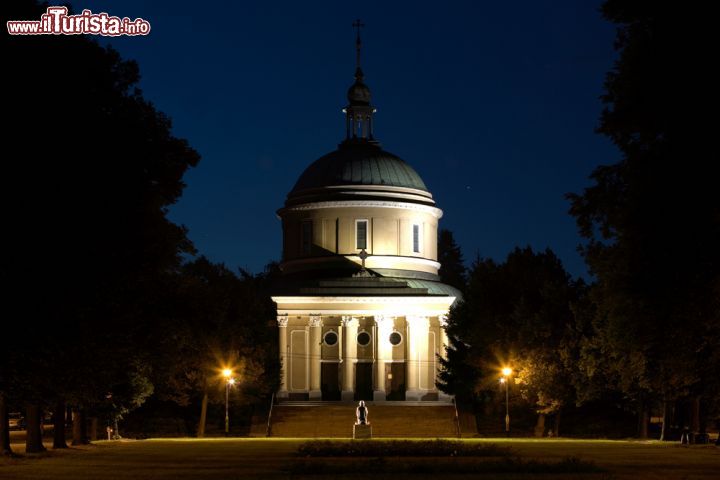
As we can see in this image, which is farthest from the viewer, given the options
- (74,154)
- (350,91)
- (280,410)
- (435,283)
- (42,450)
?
(350,91)

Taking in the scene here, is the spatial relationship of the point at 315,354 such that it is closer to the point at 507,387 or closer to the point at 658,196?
the point at 507,387

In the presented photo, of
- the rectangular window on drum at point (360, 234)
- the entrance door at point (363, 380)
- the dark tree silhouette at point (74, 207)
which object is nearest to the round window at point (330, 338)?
the entrance door at point (363, 380)

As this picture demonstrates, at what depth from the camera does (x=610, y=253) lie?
3319cm

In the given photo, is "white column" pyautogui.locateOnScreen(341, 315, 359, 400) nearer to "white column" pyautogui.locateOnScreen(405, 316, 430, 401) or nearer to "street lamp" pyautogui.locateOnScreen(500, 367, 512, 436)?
"white column" pyautogui.locateOnScreen(405, 316, 430, 401)

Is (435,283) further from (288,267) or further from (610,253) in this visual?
(610,253)

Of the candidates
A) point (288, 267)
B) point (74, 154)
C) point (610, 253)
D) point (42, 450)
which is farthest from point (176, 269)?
point (288, 267)

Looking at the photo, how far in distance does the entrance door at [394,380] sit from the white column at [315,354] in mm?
4966

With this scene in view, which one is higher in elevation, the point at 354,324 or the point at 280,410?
the point at 354,324

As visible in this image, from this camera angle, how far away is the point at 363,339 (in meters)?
88.9

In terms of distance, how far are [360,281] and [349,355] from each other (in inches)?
218

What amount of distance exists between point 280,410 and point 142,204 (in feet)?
137

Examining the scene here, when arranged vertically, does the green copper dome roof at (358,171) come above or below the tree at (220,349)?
above

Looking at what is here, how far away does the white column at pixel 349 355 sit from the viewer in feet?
284

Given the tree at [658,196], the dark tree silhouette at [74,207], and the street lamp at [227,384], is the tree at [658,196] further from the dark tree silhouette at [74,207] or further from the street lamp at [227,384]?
the street lamp at [227,384]
